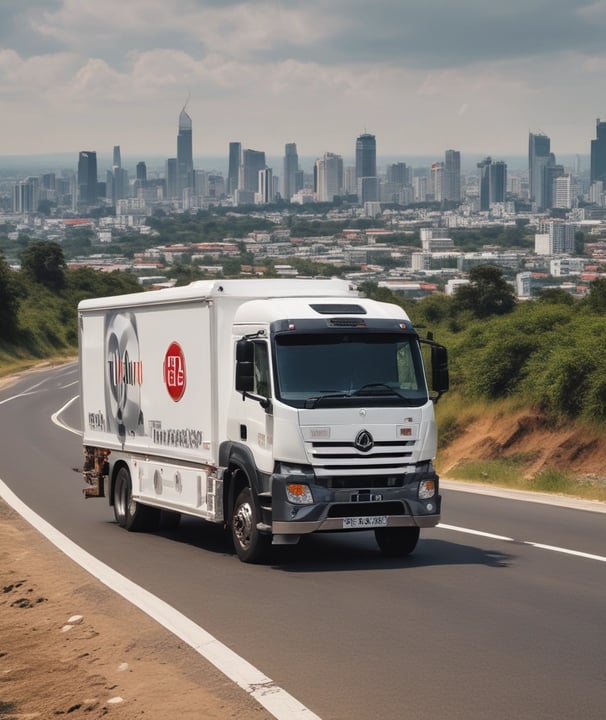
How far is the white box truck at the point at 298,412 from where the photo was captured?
Result: 14.0m

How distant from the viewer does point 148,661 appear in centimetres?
955

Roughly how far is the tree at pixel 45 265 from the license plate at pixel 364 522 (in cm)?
12315

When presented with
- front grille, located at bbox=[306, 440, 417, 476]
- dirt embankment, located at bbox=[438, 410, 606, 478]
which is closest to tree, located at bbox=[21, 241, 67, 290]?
dirt embankment, located at bbox=[438, 410, 606, 478]

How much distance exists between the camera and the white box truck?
14047mm

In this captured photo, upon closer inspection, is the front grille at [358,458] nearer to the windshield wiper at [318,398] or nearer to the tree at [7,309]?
the windshield wiper at [318,398]

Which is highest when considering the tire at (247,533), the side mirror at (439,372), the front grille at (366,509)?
the side mirror at (439,372)

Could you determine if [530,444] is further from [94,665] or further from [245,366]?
[94,665]

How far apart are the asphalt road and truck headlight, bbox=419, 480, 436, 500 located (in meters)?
0.72

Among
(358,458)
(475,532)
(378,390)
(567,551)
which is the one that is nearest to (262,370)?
(378,390)

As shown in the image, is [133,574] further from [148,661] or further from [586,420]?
[586,420]

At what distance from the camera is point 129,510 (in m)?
18.7

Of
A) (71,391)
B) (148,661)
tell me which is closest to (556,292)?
(71,391)

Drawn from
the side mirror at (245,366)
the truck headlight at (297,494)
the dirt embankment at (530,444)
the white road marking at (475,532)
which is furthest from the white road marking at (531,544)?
the dirt embankment at (530,444)

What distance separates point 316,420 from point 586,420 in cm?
1613
